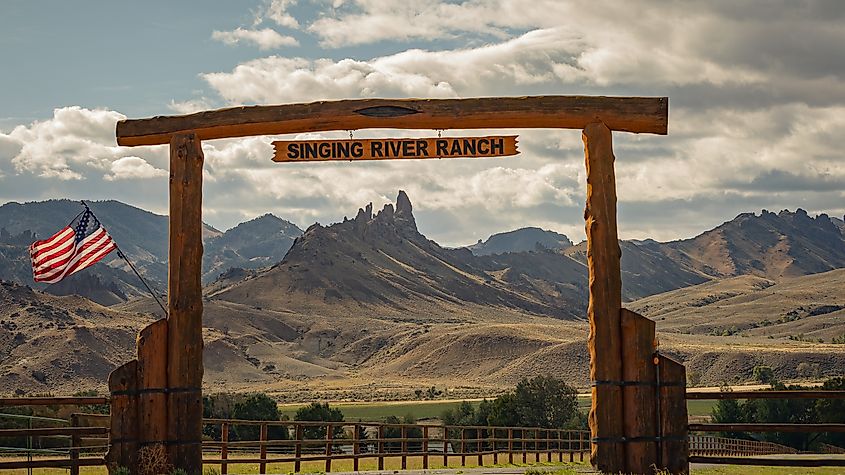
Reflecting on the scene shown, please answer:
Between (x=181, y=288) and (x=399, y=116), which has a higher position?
(x=399, y=116)

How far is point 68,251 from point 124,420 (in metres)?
2.87

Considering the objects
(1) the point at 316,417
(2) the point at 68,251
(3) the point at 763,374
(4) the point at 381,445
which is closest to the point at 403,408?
(3) the point at 763,374

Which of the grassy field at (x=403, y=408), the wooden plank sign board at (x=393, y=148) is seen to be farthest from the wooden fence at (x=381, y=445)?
the grassy field at (x=403, y=408)

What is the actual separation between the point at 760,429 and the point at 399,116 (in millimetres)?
5916

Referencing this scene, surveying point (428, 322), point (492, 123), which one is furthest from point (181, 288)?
point (428, 322)

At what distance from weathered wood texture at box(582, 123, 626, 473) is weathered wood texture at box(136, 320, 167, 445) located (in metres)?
5.31

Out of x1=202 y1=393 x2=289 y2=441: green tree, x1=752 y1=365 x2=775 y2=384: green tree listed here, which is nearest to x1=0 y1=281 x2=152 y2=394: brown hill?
x1=202 y1=393 x2=289 y2=441: green tree

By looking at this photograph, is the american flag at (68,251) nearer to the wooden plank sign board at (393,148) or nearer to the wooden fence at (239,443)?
the wooden fence at (239,443)

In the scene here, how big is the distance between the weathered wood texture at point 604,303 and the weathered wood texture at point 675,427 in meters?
0.53

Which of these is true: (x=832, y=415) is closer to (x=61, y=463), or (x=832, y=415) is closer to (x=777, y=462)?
(x=777, y=462)

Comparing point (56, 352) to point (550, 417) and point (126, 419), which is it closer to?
point (550, 417)

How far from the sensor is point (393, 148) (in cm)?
1441

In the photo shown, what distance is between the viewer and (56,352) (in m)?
A: 99.4

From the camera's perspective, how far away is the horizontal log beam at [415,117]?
1371cm
